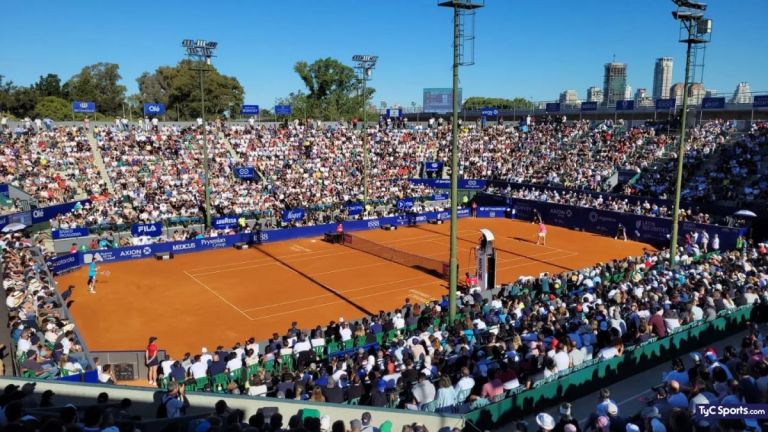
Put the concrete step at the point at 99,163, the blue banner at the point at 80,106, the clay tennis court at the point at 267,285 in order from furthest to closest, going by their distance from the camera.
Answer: the blue banner at the point at 80,106 → the concrete step at the point at 99,163 → the clay tennis court at the point at 267,285

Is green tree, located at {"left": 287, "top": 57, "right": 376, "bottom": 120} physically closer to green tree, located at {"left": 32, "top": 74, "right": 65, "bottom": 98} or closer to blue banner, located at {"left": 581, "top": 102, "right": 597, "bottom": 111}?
green tree, located at {"left": 32, "top": 74, "right": 65, "bottom": 98}

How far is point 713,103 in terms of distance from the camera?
172ft

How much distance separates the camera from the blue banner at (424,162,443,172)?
59.6m

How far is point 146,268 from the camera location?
32.8 meters

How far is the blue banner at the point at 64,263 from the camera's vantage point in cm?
3000

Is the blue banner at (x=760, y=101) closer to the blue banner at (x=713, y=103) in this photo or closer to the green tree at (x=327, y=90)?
the blue banner at (x=713, y=103)

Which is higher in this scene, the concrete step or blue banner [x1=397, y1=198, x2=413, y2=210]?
the concrete step

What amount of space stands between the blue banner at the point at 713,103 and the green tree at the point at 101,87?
3347 inches

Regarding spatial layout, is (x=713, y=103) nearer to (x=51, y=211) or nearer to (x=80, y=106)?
(x=51, y=211)

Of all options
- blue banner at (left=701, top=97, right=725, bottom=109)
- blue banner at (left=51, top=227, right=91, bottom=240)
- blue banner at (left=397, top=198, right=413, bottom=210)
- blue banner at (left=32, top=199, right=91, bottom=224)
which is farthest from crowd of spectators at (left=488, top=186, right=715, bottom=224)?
blue banner at (left=32, top=199, right=91, bottom=224)

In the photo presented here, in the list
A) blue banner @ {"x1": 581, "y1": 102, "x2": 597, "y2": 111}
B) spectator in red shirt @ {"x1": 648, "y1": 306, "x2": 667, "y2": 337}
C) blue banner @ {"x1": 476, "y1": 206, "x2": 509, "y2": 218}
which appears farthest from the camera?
blue banner @ {"x1": 581, "y1": 102, "x2": 597, "y2": 111}

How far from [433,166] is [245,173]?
2017 centimetres

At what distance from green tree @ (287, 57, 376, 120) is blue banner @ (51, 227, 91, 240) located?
72.9m

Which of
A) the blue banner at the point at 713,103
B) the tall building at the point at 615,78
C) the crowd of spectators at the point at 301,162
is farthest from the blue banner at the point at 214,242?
the tall building at the point at 615,78
